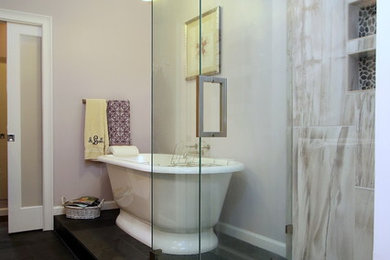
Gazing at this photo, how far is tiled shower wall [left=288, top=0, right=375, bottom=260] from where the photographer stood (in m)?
1.60

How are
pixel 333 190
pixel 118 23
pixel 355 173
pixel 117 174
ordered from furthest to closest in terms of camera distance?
1. pixel 118 23
2. pixel 117 174
3. pixel 333 190
4. pixel 355 173

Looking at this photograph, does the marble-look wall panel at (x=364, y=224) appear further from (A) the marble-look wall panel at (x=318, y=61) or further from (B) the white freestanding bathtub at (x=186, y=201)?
(B) the white freestanding bathtub at (x=186, y=201)

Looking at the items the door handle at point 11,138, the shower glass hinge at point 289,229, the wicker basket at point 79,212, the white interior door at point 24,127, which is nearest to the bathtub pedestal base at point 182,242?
the shower glass hinge at point 289,229

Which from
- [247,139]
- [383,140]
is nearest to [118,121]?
[247,139]

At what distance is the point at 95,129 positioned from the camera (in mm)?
3723

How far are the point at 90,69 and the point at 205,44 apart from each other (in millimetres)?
1668

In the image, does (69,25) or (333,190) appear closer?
(333,190)

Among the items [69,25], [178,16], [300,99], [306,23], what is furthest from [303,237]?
[69,25]

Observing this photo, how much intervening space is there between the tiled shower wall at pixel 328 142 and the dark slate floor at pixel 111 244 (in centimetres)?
39

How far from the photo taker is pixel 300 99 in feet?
6.55

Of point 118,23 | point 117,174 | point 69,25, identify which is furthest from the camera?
point 118,23

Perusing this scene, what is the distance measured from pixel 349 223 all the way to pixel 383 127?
1.05 m

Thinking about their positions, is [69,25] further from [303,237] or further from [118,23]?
[303,237]

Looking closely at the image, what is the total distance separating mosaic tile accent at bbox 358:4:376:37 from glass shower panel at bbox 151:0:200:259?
1.03 m
